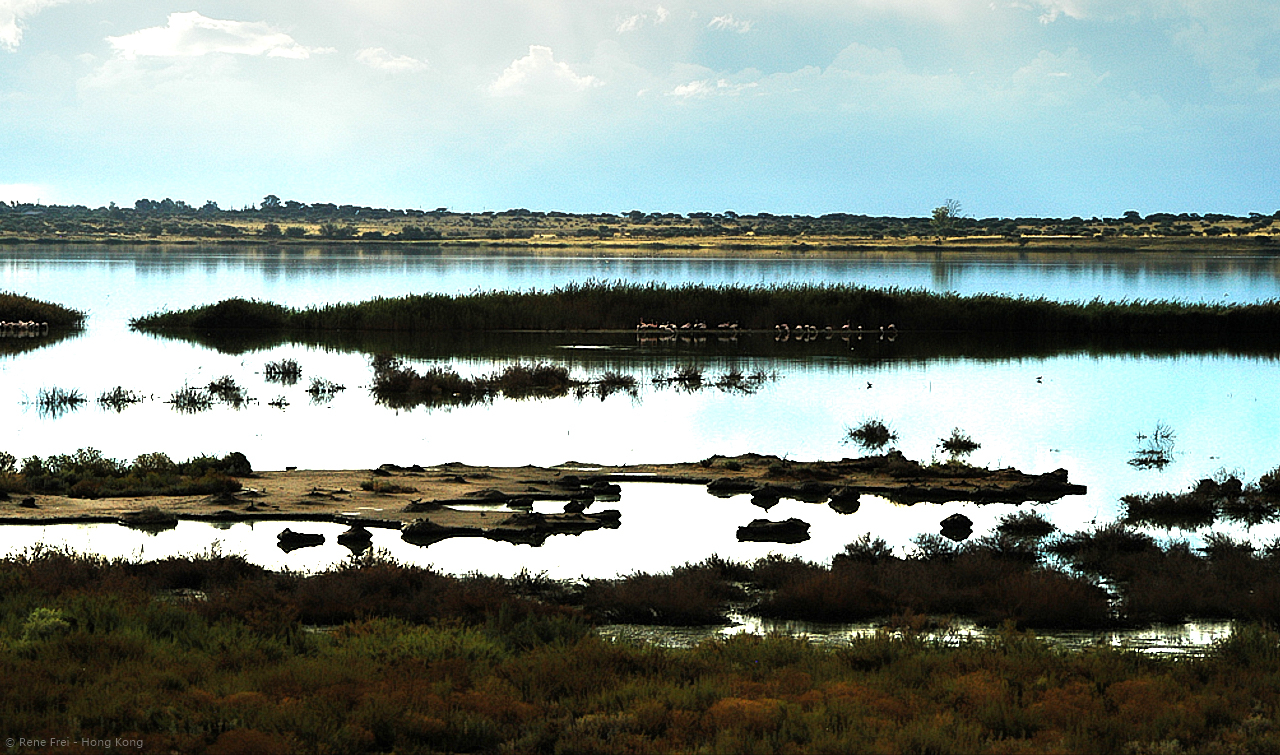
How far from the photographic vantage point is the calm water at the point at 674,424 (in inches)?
675

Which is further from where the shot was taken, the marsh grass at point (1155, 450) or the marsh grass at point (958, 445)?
the marsh grass at point (958, 445)

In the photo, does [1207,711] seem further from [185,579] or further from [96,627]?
[185,579]

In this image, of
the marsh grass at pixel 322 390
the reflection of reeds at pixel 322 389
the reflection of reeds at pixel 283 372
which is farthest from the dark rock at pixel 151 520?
the reflection of reeds at pixel 283 372

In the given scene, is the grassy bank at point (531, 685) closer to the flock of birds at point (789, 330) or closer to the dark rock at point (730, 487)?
the dark rock at point (730, 487)

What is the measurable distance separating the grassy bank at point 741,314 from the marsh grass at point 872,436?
83.8ft

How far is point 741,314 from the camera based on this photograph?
53562 mm

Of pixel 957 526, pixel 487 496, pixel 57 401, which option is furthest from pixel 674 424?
pixel 57 401

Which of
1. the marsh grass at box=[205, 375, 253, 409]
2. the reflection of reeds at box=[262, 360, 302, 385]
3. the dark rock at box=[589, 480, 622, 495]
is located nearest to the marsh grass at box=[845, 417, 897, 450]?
the dark rock at box=[589, 480, 622, 495]

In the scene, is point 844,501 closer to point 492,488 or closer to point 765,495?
point 765,495

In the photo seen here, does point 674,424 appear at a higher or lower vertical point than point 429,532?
higher

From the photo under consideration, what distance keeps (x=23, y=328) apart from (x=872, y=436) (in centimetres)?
3849

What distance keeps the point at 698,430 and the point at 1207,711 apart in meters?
Answer: 19.1

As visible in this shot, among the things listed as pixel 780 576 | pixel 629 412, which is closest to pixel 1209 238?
pixel 629 412

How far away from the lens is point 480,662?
33.7 feet
